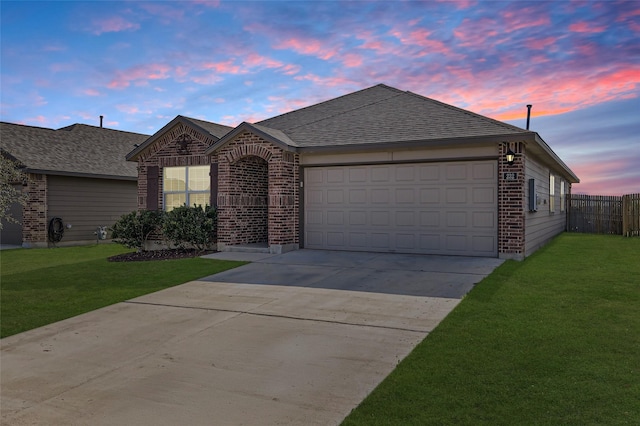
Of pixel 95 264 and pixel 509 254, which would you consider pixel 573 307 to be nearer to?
pixel 509 254

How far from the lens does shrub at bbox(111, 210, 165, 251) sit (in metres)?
15.9

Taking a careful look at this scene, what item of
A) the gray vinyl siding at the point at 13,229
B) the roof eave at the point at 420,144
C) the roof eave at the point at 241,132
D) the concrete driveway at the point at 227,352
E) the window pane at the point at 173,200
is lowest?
the concrete driveway at the point at 227,352

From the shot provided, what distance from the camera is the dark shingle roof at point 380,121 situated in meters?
13.2

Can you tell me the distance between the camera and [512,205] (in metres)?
12.3

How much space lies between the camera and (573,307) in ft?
24.7

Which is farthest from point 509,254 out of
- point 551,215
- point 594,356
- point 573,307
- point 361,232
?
point 551,215

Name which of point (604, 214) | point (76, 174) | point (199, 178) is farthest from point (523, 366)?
point (604, 214)

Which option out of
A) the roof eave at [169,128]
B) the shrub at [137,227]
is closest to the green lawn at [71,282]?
the shrub at [137,227]

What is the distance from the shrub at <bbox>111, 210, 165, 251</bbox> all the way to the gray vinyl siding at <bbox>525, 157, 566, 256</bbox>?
449 inches

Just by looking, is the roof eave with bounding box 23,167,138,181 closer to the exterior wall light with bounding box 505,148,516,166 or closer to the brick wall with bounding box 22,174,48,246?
the brick wall with bounding box 22,174,48,246

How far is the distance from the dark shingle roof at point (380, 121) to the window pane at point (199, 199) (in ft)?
11.3

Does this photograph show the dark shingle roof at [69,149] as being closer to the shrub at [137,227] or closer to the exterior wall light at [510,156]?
the shrub at [137,227]

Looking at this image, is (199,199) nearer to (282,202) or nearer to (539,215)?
(282,202)

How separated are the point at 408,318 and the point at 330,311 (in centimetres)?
123
